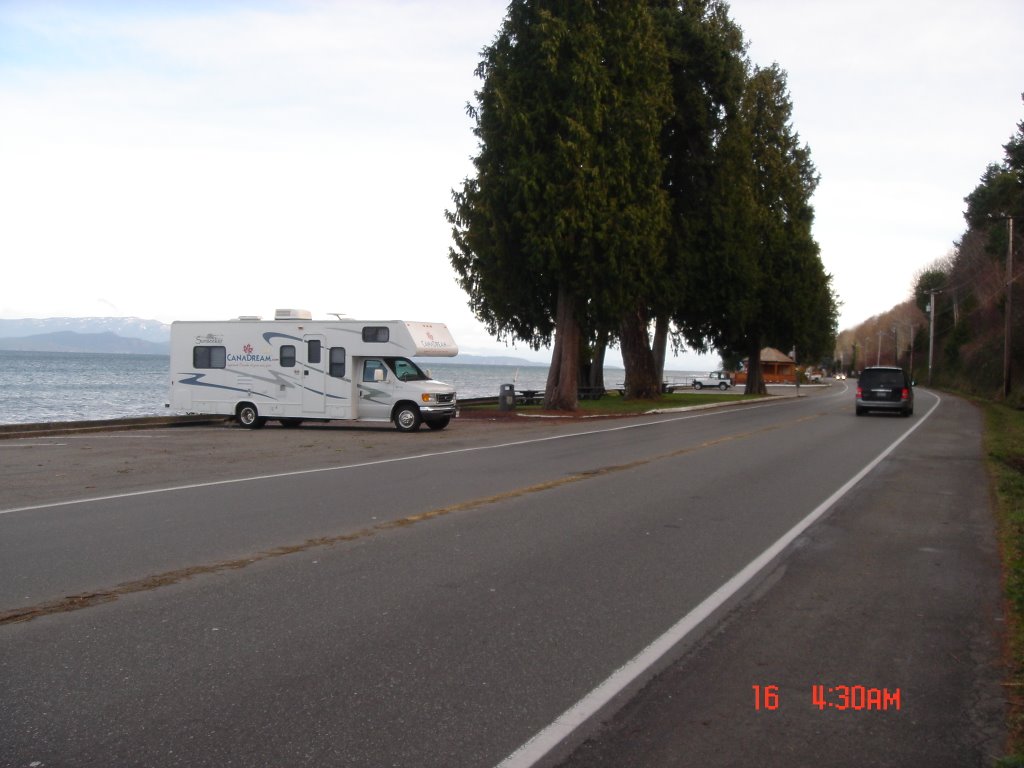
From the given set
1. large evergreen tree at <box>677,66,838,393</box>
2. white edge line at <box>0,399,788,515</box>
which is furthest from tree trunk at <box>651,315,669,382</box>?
white edge line at <box>0,399,788,515</box>

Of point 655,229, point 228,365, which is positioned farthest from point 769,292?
point 228,365

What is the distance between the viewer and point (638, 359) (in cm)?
4425

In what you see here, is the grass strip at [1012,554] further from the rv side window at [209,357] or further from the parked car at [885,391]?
the rv side window at [209,357]

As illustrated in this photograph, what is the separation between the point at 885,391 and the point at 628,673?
31334 mm

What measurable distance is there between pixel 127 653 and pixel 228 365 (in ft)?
71.6

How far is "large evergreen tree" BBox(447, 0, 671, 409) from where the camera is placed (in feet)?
103

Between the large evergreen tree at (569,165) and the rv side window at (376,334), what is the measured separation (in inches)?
306

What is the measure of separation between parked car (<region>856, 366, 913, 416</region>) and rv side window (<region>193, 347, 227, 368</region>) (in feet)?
70.7

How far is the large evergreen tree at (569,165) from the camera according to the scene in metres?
31.5

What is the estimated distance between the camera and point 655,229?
112 feet

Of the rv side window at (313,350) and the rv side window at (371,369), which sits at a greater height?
the rv side window at (313,350)

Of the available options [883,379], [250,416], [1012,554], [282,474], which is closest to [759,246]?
[883,379]

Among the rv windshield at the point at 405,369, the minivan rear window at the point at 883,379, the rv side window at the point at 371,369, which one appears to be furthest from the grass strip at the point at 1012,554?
the rv side window at the point at 371,369

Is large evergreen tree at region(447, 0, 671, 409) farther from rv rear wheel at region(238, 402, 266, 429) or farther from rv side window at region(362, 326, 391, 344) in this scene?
rv rear wheel at region(238, 402, 266, 429)
